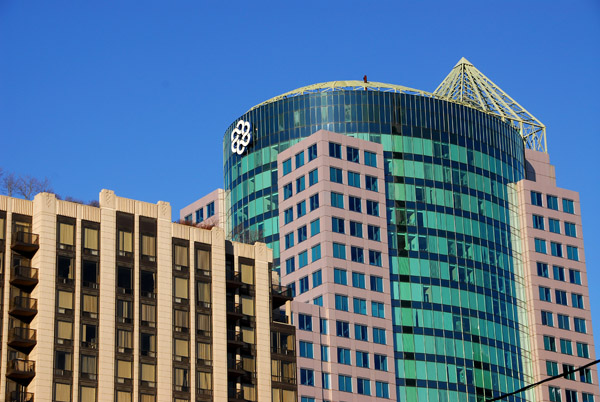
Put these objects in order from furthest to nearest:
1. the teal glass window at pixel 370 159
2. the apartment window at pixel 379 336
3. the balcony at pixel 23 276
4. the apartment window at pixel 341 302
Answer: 1. the teal glass window at pixel 370 159
2. the apartment window at pixel 379 336
3. the apartment window at pixel 341 302
4. the balcony at pixel 23 276

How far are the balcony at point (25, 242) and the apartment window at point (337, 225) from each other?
56.5 metres

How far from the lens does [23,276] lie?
124 metres

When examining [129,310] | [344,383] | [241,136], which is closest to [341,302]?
[344,383]

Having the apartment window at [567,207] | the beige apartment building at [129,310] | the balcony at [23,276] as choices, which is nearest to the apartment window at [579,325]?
the apartment window at [567,207]

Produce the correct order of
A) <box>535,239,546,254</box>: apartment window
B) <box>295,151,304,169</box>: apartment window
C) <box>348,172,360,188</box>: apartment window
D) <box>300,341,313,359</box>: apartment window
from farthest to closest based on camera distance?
<box>535,239,546,254</box>: apartment window < <box>295,151,304,169</box>: apartment window < <box>348,172,360,188</box>: apartment window < <box>300,341,313,359</box>: apartment window

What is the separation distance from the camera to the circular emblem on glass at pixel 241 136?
192m

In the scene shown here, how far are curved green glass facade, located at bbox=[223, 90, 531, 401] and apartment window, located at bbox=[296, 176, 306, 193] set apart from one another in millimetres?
5711

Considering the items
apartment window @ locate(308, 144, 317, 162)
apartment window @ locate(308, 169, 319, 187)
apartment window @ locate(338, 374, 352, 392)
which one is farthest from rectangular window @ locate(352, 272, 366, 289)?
apartment window @ locate(308, 144, 317, 162)

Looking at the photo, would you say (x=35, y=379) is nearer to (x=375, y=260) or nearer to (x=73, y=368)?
(x=73, y=368)

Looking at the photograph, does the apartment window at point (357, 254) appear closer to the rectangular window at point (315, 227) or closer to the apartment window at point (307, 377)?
the rectangular window at point (315, 227)

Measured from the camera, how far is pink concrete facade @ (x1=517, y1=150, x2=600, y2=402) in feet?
621

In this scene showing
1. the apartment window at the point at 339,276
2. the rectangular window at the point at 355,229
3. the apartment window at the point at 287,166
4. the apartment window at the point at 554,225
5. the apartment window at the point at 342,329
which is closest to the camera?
the apartment window at the point at 342,329

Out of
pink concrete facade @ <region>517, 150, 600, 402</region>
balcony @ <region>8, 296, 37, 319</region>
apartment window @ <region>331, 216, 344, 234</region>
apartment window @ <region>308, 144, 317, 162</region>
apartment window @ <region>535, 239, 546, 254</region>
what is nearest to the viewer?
balcony @ <region>8, 296, 37, 319</region>

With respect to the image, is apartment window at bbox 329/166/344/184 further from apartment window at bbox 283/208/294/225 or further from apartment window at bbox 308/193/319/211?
apartment window at bbox 283/208/294/225
